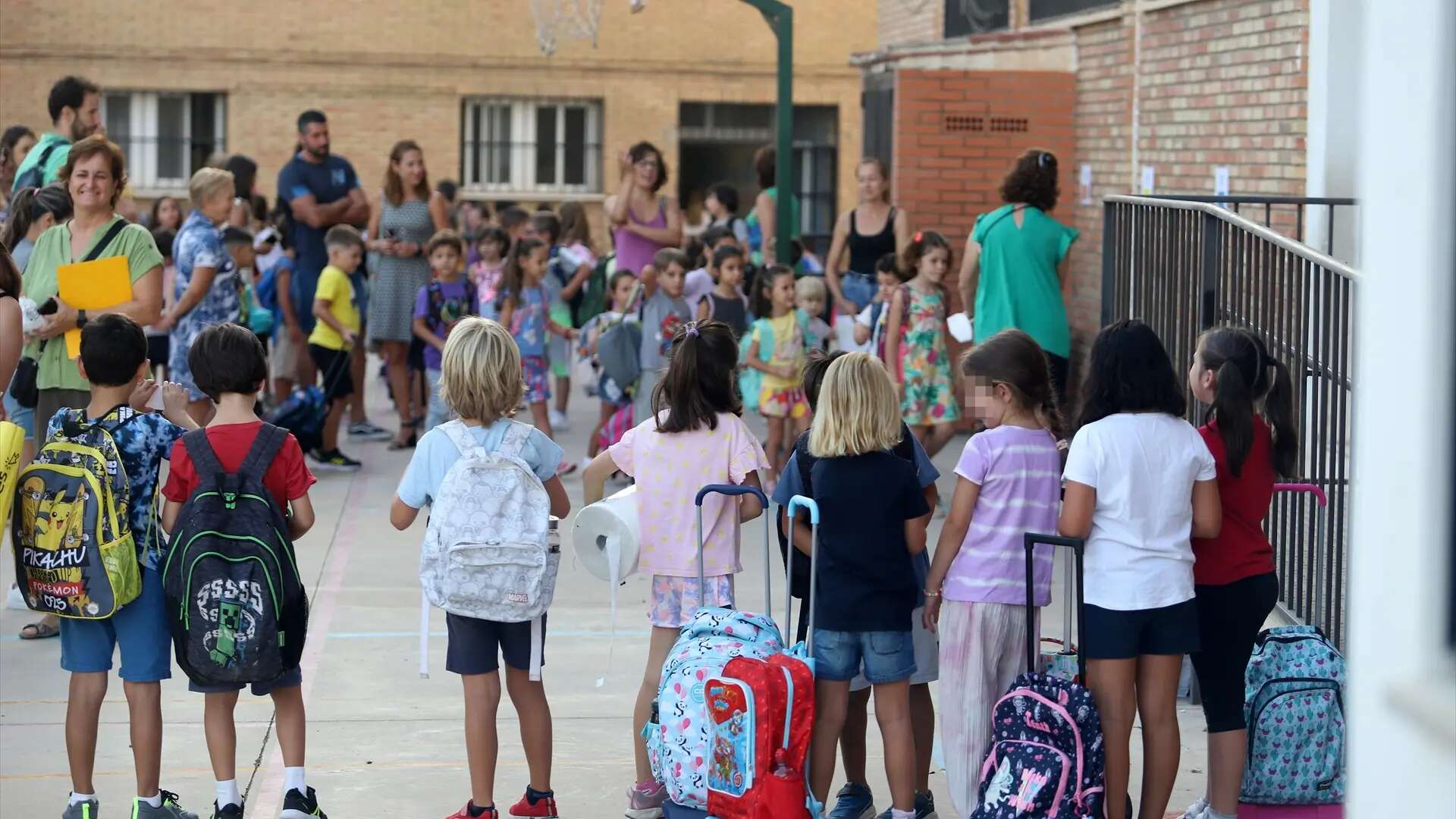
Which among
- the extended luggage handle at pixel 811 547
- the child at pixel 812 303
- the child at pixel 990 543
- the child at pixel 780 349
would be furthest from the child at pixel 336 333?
the child at pixel 990 543

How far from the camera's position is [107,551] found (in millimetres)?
5055

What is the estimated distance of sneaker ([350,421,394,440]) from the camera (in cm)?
1304

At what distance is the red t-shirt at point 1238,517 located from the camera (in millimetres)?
5074

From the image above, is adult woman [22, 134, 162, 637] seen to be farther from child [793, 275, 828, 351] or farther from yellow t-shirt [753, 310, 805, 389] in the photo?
child [793, 275, 828, 351]

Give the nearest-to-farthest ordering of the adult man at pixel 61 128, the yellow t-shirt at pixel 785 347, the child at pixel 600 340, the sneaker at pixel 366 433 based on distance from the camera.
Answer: the adult man at pixel 61 128
the yellow t-shirt at pixel 785 347
the child at pixel 600 340
the sneaker at pixel 366 433

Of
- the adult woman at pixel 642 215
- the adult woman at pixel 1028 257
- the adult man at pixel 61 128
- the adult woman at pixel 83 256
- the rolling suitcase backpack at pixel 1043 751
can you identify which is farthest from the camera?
the adult woman at pixel 642 215

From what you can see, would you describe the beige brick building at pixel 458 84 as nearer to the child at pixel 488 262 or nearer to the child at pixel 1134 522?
the child at pixel 488 262

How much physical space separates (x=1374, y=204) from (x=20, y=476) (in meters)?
3.92

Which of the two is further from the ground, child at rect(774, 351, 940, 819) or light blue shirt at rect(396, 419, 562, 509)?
light blue shirt at rect(396, 419, 562, 509)

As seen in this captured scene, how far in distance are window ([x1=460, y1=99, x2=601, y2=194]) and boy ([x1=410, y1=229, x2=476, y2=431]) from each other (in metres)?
16.9

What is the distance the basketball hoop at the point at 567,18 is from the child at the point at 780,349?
7054 millimetres

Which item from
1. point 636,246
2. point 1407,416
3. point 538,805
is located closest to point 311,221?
point 636,246

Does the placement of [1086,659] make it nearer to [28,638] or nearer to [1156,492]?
[1156,492]

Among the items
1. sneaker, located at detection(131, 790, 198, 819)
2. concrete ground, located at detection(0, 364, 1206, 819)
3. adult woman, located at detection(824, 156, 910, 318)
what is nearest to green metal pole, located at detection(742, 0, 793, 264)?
adult woman, located at detection(824, 156, 910, 318)
